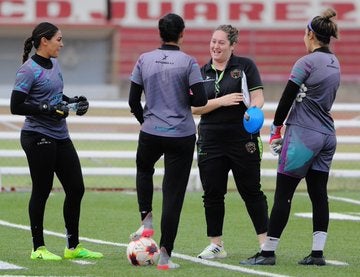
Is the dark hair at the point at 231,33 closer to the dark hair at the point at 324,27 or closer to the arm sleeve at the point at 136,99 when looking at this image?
the dark hair at the point at 324,27

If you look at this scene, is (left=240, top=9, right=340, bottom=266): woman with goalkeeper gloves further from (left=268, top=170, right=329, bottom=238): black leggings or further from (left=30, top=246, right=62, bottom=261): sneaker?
(left=30, top=246, right=62, bottom=261): sneaker

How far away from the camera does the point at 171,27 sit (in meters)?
9.04

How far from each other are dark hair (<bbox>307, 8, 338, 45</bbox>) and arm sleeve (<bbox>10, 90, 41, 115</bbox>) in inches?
88.8

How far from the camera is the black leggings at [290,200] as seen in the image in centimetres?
932

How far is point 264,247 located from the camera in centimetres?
943

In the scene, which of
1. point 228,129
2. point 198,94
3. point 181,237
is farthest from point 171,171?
point 181,237

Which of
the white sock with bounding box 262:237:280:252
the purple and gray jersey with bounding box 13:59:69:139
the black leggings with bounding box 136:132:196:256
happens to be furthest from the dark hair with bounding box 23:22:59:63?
the white sock with bounding box 262:237:280:252

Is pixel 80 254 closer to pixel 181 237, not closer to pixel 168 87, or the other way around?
pixel 168 87

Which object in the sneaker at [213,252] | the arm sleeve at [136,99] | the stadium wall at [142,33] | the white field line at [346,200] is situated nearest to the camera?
the arm sleeve at [136,99]

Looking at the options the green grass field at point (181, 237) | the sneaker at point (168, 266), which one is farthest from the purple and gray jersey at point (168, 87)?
the green grass field at point (181, 237)

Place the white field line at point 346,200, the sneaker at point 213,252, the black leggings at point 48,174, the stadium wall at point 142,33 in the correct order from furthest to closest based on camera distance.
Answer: the stadium wall at point 142,33 < the white field line at point 346,200 < the sneaker at point 213,252 < the black leggings at point 48,174

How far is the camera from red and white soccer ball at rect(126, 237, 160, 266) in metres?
9.34

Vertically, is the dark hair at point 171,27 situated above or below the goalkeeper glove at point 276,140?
above

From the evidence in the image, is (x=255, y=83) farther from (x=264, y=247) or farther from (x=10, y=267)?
(x=10, y=267)
